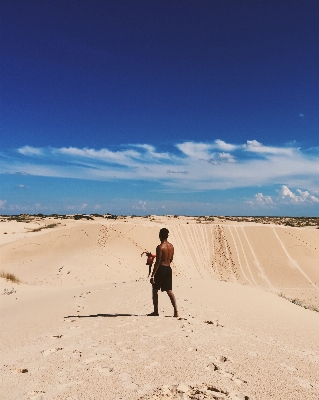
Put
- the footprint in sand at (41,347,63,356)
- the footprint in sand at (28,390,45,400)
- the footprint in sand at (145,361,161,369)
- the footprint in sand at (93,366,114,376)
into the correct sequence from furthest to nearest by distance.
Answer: the footprint in sand at (41,347,63,356) → the footprint in sand at (145,361,161,369) → the footprint in sand at (93,366,114,376) → the footprint in sand at (28,390,45,400)

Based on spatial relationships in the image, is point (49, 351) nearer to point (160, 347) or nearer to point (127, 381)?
point (160, 347)

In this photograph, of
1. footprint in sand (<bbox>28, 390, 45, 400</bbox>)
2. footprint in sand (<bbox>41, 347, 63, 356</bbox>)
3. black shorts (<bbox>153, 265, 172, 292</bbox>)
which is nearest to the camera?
footprint in sand (<bbox>28, 390, 45, 400</bbox>)

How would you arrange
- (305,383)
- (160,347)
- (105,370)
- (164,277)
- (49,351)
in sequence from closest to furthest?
(305,383) < (105,370) < (160,347) < (49,351) < (164,277)

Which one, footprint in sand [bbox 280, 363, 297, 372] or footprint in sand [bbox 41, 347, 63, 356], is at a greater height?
footprint in sand [bbox 280, 363, 297, 372]

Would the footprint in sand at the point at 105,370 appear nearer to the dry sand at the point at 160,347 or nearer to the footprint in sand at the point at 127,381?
the dry sand at the point at 160,347

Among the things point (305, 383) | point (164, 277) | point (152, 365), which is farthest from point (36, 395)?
point (164, 277)

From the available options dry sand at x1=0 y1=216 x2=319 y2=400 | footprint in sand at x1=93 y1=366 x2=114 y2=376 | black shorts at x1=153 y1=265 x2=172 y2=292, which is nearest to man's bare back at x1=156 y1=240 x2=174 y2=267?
black shorts at x1=153 y1=265 x2=172 y2=292

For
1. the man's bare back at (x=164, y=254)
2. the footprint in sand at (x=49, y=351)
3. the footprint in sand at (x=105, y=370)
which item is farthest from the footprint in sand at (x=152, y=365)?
the man's bare back at (x=164, y=254)

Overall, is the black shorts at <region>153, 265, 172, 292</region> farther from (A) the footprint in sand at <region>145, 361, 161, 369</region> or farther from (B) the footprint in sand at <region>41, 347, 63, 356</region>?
(A) the footprint in sand at <region>145, 361, 161, 369</region>

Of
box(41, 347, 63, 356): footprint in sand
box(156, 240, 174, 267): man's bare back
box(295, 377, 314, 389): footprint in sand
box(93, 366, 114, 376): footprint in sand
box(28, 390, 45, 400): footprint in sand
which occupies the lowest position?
box(41, 347, 63, 356): footprint in sand

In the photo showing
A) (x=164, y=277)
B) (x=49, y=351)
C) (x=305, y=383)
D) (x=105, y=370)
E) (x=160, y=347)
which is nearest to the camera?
(x=305, y=383)

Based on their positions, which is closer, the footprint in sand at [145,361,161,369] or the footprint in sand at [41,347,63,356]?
the footprint in sand at [145,361,161,369]

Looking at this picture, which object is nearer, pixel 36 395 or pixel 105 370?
pixel 36 395

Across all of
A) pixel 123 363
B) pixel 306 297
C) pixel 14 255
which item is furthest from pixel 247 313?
pixel 14 255
